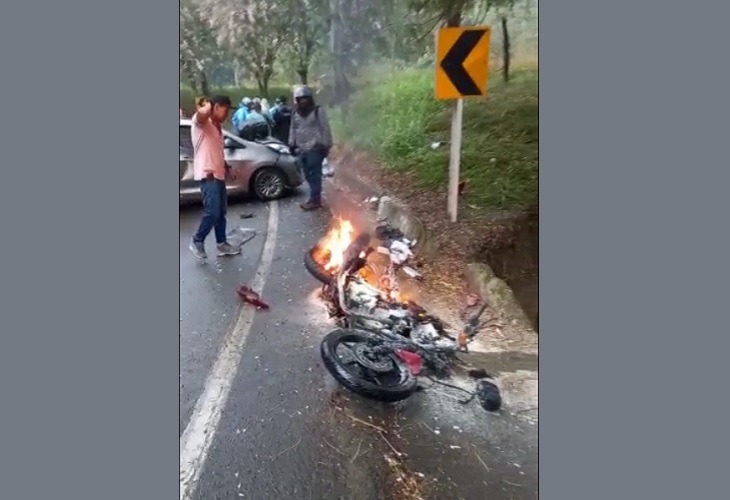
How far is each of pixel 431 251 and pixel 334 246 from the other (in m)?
0.44

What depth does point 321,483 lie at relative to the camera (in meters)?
2.34

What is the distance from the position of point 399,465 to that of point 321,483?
0.33 m

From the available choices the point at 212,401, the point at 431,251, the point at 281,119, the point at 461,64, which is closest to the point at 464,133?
the point at 461,64

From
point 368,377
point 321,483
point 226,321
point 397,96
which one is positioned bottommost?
point 321,483

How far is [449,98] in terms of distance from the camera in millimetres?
2436

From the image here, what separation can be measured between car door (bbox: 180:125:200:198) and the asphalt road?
0.44 metres

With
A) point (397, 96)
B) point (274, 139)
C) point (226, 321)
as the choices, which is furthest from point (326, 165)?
point (226, 321)

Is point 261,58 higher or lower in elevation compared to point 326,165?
higher

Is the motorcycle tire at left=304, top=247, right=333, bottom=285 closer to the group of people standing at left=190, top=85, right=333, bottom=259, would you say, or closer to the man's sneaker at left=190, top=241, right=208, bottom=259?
the group of people standing at left=190, top=85, right=333, bottom=259

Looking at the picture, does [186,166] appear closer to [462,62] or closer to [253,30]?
[253,30]

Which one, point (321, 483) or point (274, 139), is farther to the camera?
point (274, 139)

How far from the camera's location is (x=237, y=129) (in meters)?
2.53

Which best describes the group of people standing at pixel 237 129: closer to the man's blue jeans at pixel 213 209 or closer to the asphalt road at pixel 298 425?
the man's blue jeans at pixel 213 209

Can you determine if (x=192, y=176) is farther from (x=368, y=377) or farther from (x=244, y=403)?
(x=368, y=377)
